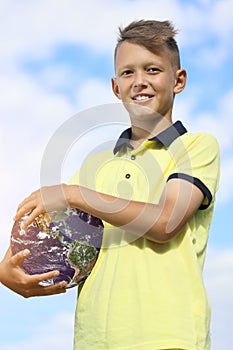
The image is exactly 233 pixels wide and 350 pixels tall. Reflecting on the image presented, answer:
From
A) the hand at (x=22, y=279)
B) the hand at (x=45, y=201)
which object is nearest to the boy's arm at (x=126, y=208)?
the hand at (x=45, y=201)

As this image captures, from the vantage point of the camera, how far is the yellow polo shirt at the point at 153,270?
3562 millimetres

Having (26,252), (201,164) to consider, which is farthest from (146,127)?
(26,252)

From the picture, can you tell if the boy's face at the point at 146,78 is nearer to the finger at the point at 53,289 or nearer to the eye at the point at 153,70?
the eye at the point at 153,70

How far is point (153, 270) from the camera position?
368 centimetres

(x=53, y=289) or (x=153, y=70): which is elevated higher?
(x=153, y=70)

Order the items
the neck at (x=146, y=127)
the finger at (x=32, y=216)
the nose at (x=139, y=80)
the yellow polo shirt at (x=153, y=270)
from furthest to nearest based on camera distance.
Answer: the neck at (x=146, y=127) → the nose at (x=139, y=80) → the finger at (x=32, y=216) → the yellow polo shirt at (x=153, y=270)

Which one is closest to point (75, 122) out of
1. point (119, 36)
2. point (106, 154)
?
point (106, 154)

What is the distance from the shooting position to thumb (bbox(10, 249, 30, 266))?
3783 mm

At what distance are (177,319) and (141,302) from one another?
0.22 m

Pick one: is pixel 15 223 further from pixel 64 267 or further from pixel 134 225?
pixel 134 225

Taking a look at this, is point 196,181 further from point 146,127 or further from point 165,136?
point 146,127

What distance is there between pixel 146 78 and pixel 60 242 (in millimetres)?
1163

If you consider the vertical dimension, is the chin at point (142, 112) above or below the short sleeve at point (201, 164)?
above

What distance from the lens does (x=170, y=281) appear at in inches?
144
